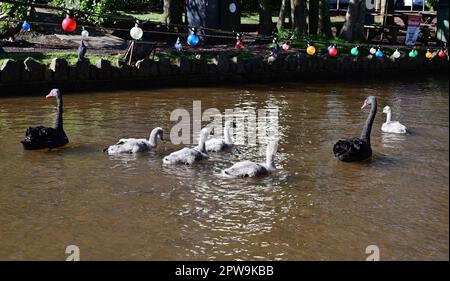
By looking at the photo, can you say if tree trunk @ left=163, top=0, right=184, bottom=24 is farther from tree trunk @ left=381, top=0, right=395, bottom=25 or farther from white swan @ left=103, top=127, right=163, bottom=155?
white swan @ left=103, top=127, right=163, bottom=155

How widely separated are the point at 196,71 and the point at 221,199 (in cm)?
1243

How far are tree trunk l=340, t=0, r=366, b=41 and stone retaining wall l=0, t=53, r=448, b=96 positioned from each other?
2.20 meters

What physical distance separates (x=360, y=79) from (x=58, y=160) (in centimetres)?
1530

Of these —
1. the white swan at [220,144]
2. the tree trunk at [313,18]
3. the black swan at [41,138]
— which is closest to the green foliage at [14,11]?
the tree trunk at [313,18]

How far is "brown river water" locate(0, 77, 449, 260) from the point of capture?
7.50 meters

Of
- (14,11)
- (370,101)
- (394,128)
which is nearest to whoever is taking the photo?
(370,101)

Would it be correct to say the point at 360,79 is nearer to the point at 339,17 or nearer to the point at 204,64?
the point at 204,64

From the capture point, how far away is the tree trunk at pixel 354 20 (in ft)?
87.3

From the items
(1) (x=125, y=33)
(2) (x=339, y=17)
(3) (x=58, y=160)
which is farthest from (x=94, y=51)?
(2) (x=339, y=17)

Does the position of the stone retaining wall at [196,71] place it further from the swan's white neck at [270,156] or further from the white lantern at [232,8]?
the swan's white neck at [270,156]

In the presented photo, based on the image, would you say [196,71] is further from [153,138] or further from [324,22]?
[153,138]

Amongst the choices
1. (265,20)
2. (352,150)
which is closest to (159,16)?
(265,20)

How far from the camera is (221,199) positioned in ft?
30.2

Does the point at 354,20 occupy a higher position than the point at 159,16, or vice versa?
the point at 159,16
